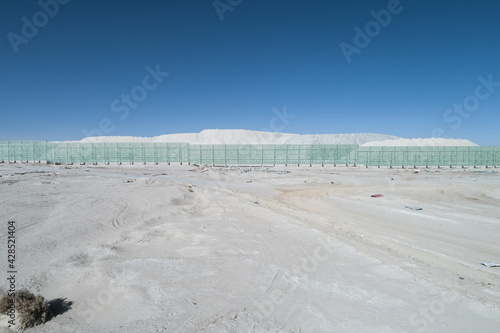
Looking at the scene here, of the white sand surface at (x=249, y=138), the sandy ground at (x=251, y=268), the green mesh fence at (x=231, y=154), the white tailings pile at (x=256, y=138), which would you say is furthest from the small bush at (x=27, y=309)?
the white sand surface at (x=249, y=138)

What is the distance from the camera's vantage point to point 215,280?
14.6 feet

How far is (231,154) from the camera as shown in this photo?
39.5 m

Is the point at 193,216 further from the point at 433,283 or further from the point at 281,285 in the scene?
the point at 433,283

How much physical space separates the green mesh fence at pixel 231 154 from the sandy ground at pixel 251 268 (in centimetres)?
3001

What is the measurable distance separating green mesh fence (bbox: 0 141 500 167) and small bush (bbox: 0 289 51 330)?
118ft

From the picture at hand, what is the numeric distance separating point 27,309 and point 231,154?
36346 millimetres

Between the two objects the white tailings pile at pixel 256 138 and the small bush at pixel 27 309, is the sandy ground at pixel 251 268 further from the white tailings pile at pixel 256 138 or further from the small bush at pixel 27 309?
the white tailings pile at pixel 256 138

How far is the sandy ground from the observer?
3441 mm

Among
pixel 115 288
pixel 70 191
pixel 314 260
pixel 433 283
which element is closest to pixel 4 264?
pixel 115 288

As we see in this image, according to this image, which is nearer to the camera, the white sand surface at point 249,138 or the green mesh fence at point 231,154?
the green mesh fence at point 231,154

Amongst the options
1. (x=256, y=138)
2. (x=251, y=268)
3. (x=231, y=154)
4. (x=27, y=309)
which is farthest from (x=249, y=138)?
(x=27, y=309)

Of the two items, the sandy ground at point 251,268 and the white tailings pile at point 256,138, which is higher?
the white tailings pile at point 256,138

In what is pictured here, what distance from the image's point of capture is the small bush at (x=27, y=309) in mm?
3270

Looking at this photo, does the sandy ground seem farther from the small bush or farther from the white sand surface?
the white sand surface
